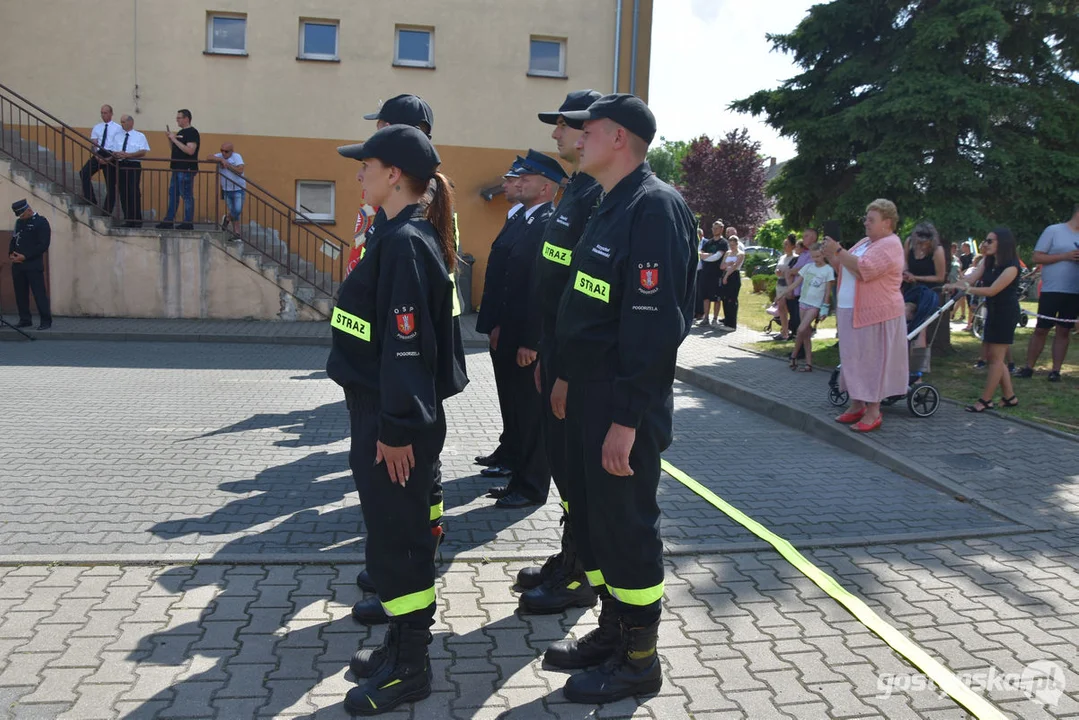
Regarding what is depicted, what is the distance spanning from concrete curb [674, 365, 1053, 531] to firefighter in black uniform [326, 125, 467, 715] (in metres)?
3.17

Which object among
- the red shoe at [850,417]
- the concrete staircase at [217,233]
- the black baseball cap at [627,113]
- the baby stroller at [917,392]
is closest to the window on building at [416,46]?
the concrete staircase at [217,233]

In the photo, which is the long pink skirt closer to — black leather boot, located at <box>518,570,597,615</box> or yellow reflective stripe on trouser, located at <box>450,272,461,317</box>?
black leather boot, located at <box>518,570,597,615</box>

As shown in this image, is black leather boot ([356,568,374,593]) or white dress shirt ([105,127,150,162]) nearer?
black leather boot ([356,568,374,593])

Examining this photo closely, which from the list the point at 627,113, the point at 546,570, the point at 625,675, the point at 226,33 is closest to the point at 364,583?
the point at 546,570

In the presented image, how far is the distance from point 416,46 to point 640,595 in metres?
18.3

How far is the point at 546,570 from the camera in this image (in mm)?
4496

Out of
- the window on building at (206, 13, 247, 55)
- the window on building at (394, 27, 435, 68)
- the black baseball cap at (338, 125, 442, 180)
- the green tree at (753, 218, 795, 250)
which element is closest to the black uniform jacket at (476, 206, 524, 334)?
the black baseball cap at (338, 125, 442, 180)

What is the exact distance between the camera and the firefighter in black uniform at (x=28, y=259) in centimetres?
1441

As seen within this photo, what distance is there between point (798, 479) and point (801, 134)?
7806 mm

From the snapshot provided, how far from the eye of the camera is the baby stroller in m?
8.68

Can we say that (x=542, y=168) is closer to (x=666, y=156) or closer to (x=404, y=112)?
(x=404, y=112)

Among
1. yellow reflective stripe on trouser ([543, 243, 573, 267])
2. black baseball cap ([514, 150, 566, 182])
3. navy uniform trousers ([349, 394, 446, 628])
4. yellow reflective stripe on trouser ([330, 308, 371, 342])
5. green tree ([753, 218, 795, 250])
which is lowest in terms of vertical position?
navy uniform trousers ([349, 394, 446, 628])

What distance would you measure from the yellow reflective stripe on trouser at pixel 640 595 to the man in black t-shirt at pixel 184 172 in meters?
14.7

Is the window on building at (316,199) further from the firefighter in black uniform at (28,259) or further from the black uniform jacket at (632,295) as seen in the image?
the black uniform jacket at (632,295)
